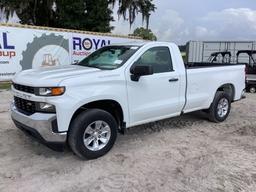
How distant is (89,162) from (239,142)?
9.58 feet

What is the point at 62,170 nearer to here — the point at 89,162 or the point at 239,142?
the point at 89,162

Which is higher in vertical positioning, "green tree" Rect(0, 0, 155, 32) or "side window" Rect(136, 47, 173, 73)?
"green tree" Rect(0, 0, 155, 32)

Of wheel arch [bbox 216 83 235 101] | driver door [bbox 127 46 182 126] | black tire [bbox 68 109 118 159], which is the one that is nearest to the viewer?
black tire [bbox 68 109 118 159]

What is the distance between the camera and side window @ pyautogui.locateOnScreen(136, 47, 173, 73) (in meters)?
5.49

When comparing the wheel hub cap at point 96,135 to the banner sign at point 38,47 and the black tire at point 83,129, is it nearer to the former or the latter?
the black tire at point 83,129

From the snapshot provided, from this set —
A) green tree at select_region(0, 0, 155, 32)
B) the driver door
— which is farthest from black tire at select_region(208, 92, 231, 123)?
green tree at select_region(0, 0, 155, 32)

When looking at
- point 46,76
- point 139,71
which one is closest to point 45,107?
point 46,76

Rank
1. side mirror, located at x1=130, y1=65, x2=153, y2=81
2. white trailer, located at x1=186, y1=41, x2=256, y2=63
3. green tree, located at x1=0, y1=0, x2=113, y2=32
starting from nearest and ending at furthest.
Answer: side mirror, located at x1=130, y1=65, x2=153, y2=81 < green tree, located at x1=0, y1=0, x2=113, y2=32 < white trailer, located at x1=186, y1=41, x2=256, y2=63

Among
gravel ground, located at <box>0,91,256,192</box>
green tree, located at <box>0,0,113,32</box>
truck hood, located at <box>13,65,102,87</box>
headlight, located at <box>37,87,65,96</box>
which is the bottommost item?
gravel ground, located at <box>0,91,256,192</box>

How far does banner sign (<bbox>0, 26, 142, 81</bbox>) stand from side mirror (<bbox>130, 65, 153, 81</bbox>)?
883 cm

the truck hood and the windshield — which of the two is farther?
the windshield

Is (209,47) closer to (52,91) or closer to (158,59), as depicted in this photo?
(158,59)

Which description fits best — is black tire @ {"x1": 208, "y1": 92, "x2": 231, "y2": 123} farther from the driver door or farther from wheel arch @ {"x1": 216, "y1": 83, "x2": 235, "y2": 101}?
the driver door

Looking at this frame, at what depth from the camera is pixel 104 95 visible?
4.72m
